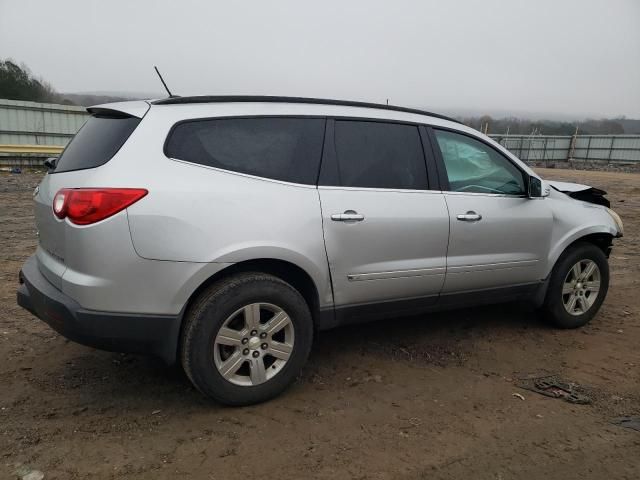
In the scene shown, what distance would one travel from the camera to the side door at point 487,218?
380 cm

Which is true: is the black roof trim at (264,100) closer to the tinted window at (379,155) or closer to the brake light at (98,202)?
the tinted window at (379,155)

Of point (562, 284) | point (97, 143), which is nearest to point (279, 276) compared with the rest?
point (97, 143)

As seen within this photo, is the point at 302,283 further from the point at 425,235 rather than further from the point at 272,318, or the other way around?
the point at 425,235

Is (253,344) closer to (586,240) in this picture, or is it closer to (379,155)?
(379,155)

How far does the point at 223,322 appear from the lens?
2895mm

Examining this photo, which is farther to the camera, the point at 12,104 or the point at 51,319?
the point at 12,104

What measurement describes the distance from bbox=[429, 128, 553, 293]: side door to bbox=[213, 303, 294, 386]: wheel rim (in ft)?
4.39

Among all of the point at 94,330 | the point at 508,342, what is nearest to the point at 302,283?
the point at 94,330

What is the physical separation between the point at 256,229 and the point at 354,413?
120cm

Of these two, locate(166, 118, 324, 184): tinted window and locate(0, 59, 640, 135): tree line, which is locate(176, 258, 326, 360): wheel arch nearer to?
locate(166, 118, 324, 184): tinted window

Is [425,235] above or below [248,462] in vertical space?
above

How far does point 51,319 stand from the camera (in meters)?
2.86

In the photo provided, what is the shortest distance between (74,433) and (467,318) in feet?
10.9

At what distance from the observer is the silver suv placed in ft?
8.93
